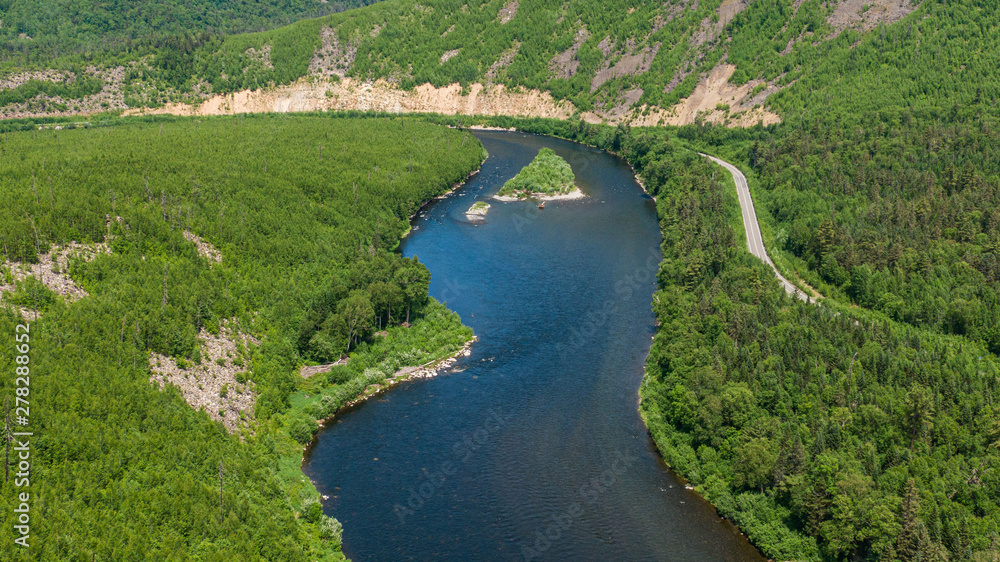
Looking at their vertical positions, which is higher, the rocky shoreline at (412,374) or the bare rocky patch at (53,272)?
the bare rocky patch at (53,272)

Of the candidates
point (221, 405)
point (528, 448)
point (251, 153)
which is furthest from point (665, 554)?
point (251, 153)

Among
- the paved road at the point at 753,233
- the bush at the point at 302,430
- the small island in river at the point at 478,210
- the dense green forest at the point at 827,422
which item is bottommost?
the small island in river at the point at 478,210

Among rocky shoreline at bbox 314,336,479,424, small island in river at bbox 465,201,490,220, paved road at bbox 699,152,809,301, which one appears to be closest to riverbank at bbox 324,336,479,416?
rocky shoreline at bbox 314,336,479,424

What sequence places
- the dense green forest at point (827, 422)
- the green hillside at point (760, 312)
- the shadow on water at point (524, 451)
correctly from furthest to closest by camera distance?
the green hillside at point (760, 312), the shadow on water at point (524, 451), the dense green forest at point (827, 422)

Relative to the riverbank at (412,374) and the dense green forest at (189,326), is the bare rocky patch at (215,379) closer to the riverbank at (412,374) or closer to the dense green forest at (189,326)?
the dense green forest at (189,326)

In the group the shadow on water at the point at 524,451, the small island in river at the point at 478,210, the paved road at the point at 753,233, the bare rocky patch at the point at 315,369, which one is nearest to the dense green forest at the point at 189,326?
the bare rocky patch at the point at 315,369

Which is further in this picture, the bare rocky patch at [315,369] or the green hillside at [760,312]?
the bare rocky patch at [315,369]
